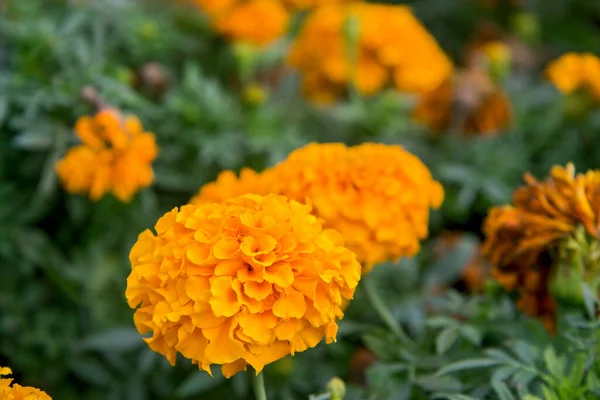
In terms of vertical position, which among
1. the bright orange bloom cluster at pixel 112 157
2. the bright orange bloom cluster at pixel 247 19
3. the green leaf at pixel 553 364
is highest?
the green leaf at pixel 553 364

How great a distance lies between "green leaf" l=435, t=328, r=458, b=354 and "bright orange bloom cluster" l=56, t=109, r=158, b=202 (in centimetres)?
55

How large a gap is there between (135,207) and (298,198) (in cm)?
59

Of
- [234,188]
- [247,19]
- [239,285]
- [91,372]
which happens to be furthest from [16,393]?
[247,19]

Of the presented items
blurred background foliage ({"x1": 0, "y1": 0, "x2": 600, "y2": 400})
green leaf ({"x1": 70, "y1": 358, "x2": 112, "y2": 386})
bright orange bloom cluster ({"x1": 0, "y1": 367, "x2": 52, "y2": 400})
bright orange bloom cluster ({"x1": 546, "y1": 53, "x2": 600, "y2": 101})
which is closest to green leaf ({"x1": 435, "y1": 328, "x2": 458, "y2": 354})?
blurred background foliage ({"x1": 0, "y1": 0, "x2": 600, "y2": 400})

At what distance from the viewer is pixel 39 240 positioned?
143cm

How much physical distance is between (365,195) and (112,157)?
459 mm

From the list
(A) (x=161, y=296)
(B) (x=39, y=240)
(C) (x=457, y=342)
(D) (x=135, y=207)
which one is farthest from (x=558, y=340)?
(B) (x=39, y=240)

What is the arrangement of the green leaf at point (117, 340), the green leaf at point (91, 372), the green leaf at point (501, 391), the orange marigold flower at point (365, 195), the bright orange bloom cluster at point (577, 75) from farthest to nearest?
1. the bright orange bloom cluster at point (577, 75)
2. the green leaf at point (91, 372)
3. the green leaf at point (117, 340)
4. the orange marigold flower at point (365, 195)
5. the green leaf at point (501, 391)

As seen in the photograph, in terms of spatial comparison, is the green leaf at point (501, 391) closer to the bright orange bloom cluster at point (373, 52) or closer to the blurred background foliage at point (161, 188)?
the blurred background foliage at point (161, 188)

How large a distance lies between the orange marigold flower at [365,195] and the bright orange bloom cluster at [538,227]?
14 centimetres

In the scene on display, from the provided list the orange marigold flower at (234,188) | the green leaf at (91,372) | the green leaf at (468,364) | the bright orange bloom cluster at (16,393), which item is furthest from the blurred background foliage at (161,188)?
the bright orange bloom cluster at (16,393)

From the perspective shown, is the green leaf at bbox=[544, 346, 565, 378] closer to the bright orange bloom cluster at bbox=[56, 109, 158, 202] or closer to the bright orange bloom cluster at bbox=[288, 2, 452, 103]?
the bright orange bloom cluster at bbox=[56, 109, 158, 202]

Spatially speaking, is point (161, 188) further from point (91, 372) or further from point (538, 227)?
point (538, 227)

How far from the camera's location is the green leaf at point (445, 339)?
1.00 meters
